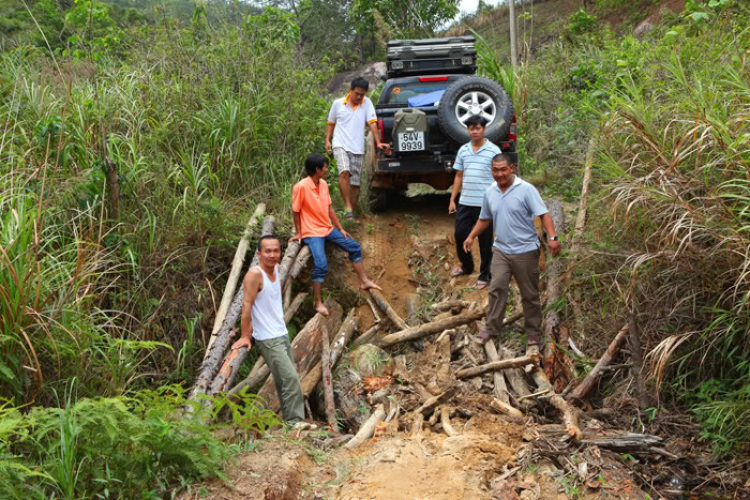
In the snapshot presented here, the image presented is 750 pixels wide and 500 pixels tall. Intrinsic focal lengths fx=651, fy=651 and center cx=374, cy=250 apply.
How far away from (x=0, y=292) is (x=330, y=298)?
359 centimetres

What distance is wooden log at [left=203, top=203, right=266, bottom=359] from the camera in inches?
250

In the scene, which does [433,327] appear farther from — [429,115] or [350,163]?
[429,115]

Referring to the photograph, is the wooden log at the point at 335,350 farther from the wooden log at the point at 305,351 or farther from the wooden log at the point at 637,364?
the wooden log at the point at 637,364

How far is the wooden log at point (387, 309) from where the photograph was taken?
7.08 m

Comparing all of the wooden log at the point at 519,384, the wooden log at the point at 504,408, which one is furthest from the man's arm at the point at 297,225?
the wooden log at the point at 504,408

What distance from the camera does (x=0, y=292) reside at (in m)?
4.42

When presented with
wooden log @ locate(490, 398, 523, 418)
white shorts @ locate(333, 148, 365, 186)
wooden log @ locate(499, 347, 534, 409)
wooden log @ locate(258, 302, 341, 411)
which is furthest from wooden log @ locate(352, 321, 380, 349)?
white shorts @ locate(333, 148, 365, 186)

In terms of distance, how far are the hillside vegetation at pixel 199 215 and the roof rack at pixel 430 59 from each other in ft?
3.52

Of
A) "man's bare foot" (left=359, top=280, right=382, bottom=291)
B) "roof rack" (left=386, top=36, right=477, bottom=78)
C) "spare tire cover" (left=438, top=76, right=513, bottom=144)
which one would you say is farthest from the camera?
"roof rack" (left=386, top=36, right=477, bottom=78)

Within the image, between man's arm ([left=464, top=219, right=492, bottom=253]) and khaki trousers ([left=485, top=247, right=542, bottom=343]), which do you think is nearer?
khaki trousers ([left=485, top=247, right=542, bottom=343])

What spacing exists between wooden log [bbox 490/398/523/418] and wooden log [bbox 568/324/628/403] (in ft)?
1.57

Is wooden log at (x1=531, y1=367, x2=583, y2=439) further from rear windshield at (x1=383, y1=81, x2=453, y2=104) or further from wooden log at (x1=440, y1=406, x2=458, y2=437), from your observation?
rear windshield at (x1=383, y1=81, x2=453, y2=104)

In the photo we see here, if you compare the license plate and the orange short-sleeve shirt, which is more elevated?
the license plate

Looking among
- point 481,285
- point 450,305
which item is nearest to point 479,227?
point 481,285
